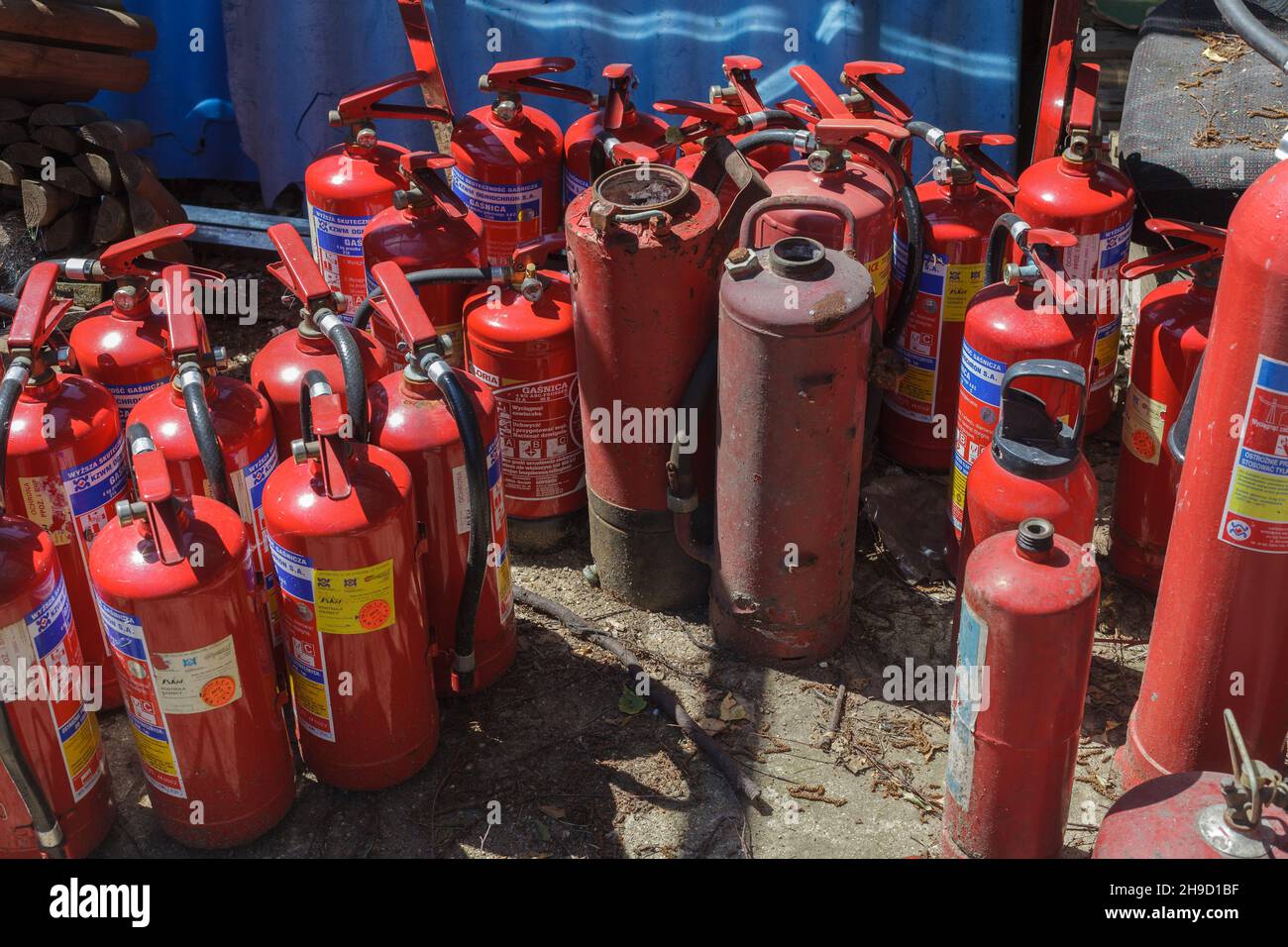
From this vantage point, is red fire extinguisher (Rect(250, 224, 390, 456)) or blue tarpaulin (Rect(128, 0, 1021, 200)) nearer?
red fire extinguisher (Rect(250, 224, 390, 456))

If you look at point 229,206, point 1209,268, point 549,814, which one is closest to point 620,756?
point 549,814

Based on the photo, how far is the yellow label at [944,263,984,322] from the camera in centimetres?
407

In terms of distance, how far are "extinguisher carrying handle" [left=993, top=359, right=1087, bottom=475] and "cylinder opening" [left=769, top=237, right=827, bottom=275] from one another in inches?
21.0

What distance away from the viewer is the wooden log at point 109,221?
5141mm

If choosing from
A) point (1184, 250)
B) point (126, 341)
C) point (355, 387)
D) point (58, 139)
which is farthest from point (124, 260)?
point (1184, 250)

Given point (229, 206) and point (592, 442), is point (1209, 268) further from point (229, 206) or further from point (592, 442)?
point (229, 206)

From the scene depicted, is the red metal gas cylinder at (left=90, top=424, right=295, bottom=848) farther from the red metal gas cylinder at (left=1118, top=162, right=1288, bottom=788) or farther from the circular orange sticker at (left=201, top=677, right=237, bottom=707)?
the red metal gas cylinder at (left=1118, top=162, right=1288, bottom=788)

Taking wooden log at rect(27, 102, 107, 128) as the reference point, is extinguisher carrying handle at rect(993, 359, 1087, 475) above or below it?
below

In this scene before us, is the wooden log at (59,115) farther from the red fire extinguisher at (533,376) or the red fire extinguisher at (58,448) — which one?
the red fire extinguisher at (533,376)

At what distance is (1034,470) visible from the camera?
124 inches

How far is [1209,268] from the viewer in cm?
362

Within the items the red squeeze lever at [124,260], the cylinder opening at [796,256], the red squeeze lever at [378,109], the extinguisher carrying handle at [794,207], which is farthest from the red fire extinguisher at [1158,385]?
the red squeeze lever at [124,260]

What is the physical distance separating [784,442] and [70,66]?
3.43 meters

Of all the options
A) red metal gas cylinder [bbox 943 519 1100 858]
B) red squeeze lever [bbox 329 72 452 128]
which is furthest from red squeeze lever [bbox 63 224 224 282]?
red metal gas cylinder [bbox 943 519 1100 858]
